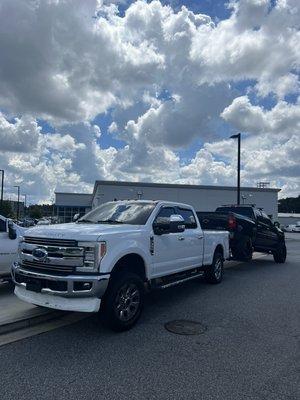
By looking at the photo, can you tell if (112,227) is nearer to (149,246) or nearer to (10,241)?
(149,246)

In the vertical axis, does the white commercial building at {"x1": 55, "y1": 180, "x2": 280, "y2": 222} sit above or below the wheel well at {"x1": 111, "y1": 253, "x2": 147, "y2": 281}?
above

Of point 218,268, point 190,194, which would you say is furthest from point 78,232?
point 190,194

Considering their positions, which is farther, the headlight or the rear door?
the rear door

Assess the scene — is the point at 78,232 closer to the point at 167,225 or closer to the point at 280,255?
the point at 167,225

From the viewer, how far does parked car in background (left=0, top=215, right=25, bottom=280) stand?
8.38 metres

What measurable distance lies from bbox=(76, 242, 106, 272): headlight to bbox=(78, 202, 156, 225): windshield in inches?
56.3

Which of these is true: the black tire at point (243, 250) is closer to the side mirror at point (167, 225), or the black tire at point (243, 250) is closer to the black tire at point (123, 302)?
the side mirror at point (167, 225)

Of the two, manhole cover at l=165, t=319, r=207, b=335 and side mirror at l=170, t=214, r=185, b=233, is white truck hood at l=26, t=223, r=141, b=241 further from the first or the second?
manhole cover at l=165, t=319, r=207, b=335

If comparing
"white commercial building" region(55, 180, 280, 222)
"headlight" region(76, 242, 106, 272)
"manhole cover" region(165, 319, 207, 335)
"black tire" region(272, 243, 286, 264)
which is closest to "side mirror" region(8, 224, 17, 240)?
"headlight" region(76, 242, 106, 272)

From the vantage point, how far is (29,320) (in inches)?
249

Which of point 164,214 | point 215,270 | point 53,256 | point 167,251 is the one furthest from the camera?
point 215,270

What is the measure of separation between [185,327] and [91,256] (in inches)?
77.3

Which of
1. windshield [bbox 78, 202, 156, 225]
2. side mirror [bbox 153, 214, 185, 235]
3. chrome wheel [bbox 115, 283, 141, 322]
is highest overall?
windshield [bbox 78, 202, 156, 225]

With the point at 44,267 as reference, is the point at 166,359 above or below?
below
